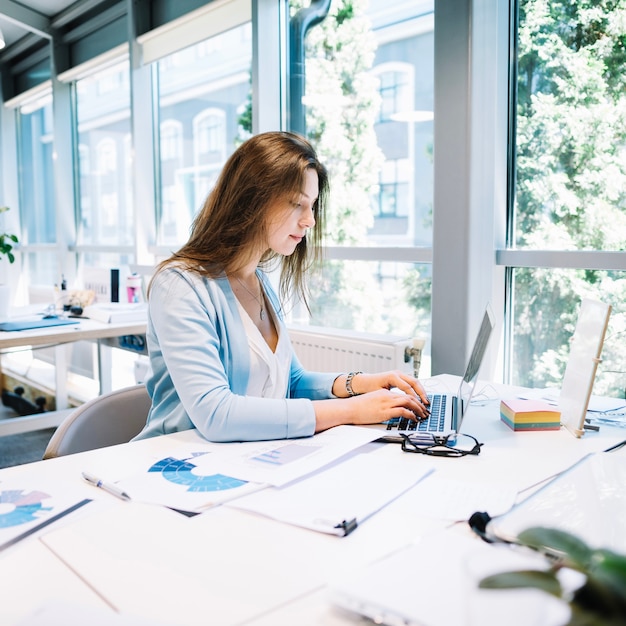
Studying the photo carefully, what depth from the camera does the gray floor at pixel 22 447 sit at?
3.49m

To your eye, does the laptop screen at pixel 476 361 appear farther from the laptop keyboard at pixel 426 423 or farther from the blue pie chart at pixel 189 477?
the blue pie chart at pixel 189 477

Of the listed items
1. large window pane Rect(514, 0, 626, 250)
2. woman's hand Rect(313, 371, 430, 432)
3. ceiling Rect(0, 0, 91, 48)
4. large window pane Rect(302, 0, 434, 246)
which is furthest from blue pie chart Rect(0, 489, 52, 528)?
ceiling Rect(0, 0, 91, 48)

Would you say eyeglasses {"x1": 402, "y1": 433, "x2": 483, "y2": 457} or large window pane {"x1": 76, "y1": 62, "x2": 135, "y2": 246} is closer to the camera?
eyeglasses {"x1": 402, "y1": 433, "x2": 483, "y2": 457}

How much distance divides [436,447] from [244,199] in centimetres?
76

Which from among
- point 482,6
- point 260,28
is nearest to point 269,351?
point 482,6

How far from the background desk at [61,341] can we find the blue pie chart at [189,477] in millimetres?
1751

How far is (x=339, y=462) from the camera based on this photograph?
1203mm

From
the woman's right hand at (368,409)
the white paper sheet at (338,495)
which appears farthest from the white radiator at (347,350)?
the white paper sheet at (338,495)

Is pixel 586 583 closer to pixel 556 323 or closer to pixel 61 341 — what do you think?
pixel 556 323

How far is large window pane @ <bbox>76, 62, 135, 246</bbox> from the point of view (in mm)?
4688

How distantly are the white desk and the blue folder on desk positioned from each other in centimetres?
185

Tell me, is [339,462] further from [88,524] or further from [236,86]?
[236,86]

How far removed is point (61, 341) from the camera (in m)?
2.79

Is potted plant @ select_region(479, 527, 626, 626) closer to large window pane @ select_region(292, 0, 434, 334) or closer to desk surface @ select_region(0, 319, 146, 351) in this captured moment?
large window pane @ select_region(292, 0, 434, 334)
